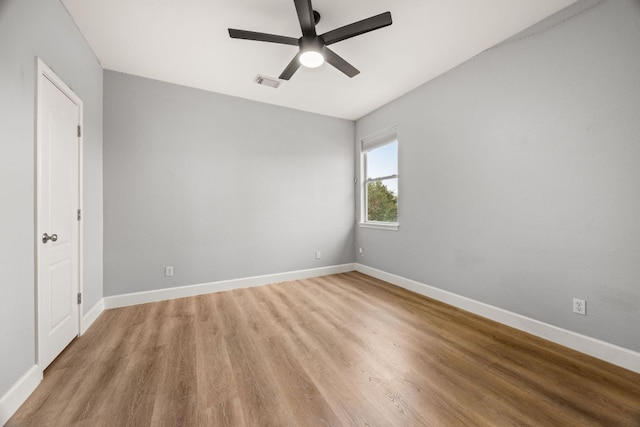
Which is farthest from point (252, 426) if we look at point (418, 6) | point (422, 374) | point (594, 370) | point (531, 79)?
point (531, 79)

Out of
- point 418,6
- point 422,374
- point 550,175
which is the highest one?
point 418,6

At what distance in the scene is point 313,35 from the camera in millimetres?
2057

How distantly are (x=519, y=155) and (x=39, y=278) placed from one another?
401 cm

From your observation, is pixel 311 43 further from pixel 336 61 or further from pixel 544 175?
pixel 544 175

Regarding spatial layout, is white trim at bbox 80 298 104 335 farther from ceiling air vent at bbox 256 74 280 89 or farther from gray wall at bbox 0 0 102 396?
ceiling air vent at bbox 256 74 280 89

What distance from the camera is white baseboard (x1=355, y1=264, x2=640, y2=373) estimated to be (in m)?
1.81

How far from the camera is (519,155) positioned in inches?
94.4

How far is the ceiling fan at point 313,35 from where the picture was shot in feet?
6.05

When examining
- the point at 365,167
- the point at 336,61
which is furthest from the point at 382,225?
the point at 336,61

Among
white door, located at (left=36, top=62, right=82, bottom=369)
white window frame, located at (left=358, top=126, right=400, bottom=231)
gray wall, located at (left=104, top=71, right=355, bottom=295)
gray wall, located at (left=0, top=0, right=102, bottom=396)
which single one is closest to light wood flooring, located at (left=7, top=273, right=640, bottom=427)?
white door, located at (left=36, top=62, right=82, bottom=369)

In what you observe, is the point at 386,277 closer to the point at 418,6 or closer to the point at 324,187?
the point at 324,187

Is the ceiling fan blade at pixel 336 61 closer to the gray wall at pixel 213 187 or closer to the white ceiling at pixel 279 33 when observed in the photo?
the white ceiling at pixel 279 33

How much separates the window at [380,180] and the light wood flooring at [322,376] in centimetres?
175

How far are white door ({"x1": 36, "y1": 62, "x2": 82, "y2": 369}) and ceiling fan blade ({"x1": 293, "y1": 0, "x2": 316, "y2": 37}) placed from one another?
6.00ft
